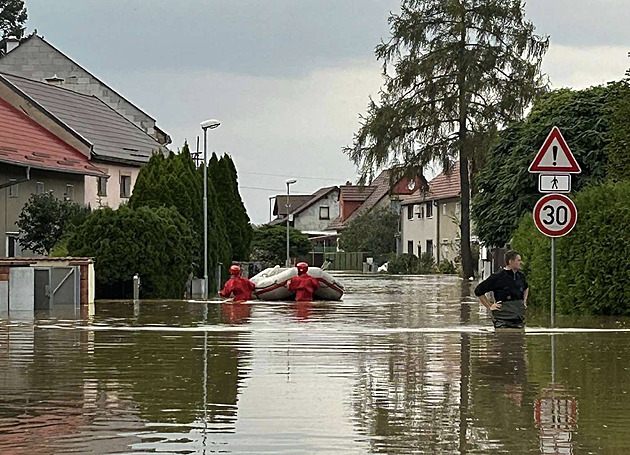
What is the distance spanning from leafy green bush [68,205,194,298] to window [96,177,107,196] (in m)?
22.3

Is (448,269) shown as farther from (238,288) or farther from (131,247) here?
(238,288)

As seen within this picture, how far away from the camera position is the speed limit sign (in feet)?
61.9

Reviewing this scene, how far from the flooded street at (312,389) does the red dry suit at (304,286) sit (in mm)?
10067

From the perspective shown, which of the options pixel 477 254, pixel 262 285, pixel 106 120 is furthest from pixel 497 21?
pixel 262 285

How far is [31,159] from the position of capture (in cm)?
4694

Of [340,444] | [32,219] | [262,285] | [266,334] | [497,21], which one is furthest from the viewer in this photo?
[497,21]

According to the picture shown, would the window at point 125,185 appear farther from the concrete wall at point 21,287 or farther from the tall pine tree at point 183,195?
the concrete wall at point 21,287

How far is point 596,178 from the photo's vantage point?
34.5 m

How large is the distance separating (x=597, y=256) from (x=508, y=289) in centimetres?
542

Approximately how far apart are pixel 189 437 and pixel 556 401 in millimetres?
3689

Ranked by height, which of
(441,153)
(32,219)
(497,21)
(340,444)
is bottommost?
(340,444)

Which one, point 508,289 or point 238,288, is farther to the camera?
point 238,288

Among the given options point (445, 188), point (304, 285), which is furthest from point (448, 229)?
point (304, 285)

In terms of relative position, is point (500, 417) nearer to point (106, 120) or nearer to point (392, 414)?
point (392, 414)
